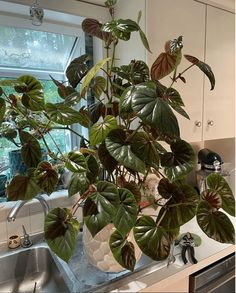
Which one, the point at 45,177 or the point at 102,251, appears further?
the point at 102,251

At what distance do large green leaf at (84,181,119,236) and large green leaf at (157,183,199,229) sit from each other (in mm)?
195

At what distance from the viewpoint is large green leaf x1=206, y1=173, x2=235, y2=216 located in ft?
2.14

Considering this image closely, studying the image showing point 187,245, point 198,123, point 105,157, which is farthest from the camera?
point 198,123

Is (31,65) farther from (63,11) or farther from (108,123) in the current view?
(108,123)

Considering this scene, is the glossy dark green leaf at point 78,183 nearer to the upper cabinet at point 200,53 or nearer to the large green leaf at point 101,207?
the large green leaf at point 101,207

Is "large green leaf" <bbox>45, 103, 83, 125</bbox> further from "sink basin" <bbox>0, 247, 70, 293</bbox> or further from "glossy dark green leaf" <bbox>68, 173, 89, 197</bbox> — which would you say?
"sink basin" <bbox>0, 247, 70, 293</bbox>

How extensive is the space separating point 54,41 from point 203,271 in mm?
1418

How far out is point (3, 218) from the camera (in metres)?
1.10

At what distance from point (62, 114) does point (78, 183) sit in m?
0.19

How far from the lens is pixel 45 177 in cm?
63

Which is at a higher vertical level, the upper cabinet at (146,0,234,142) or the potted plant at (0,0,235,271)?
the upper cabinet at (146,0,234,142)

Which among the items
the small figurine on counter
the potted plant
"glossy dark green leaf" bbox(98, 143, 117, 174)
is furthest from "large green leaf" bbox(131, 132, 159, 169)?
the small figurine on counter

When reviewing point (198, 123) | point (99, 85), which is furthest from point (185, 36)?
point (99, 85)

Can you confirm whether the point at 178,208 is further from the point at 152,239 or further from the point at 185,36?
the point at 185,36
